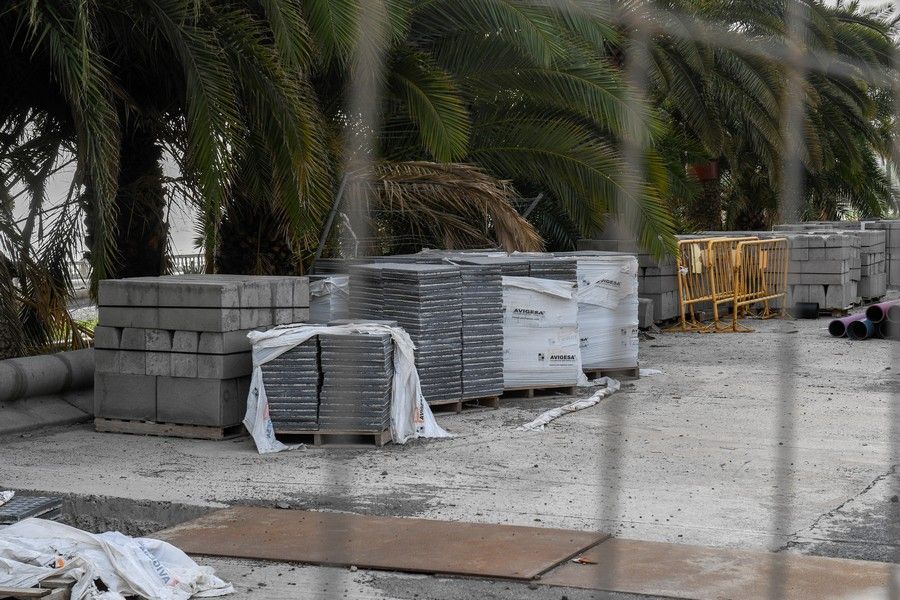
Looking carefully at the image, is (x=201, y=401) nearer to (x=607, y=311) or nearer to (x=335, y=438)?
(x=335, y=438)

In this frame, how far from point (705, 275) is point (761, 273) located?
0.95 m

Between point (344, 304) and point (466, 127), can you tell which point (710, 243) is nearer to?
point (466, 127)

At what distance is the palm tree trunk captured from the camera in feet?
32.6

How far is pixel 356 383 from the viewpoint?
287 inches

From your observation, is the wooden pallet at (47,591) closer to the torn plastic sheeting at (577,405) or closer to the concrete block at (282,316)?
the concrete block at (282,316)

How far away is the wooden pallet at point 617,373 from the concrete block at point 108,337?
412 centimetres

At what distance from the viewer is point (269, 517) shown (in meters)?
5.55

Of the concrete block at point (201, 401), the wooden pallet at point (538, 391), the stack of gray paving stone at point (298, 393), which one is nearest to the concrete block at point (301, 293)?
the concrete block at point (201, 401)

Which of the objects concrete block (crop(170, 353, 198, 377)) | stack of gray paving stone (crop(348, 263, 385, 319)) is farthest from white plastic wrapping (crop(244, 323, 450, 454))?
stack of gray paving stone (crop(348, 263, 385, 319))

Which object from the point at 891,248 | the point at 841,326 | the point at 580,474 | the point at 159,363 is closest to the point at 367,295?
the point at 159,363

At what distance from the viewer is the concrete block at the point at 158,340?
768 centimetres

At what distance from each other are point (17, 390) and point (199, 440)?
1.35 metres

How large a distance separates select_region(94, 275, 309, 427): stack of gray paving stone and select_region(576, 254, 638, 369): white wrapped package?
10.1 feet

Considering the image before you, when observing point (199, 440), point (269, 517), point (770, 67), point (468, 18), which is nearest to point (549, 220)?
point (770, 67)
